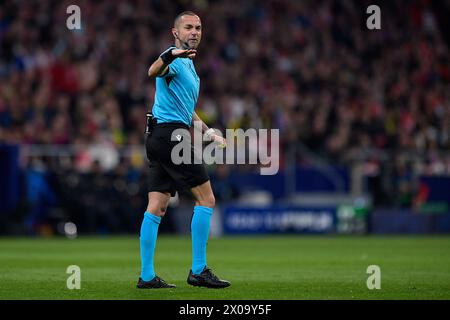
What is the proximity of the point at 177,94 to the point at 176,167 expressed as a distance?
0.73m

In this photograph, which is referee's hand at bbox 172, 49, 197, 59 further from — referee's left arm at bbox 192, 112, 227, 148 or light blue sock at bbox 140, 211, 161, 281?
light blue sock at bbox 140, 211, 161, 281

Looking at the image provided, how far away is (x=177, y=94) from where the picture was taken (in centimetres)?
1066

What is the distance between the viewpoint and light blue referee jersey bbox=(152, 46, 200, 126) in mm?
10617

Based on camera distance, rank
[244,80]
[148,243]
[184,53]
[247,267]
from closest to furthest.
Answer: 1. [184,53]
2. [148,243]
3. [247,267]
4. [244,80]

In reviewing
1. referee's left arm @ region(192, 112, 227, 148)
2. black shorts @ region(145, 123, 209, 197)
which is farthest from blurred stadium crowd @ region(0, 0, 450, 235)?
black shorts @ region(145, 123, 209, 197)

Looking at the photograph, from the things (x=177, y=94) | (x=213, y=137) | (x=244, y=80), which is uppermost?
(x=244, y=80)

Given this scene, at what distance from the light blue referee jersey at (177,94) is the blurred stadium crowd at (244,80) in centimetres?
1271

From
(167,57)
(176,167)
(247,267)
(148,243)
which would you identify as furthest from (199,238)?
(247,267)

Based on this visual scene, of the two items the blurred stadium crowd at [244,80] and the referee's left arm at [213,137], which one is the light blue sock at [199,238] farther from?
the blurred stadium crowd at [244,80]

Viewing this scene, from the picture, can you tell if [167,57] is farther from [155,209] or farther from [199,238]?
[199,238]


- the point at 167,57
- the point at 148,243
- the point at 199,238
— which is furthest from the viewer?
the point at 199,238

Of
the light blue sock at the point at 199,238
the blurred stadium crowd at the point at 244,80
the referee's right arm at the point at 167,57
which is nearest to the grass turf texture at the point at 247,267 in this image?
the light blue sock at the point at 199,238

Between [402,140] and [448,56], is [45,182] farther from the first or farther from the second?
[448,56]
